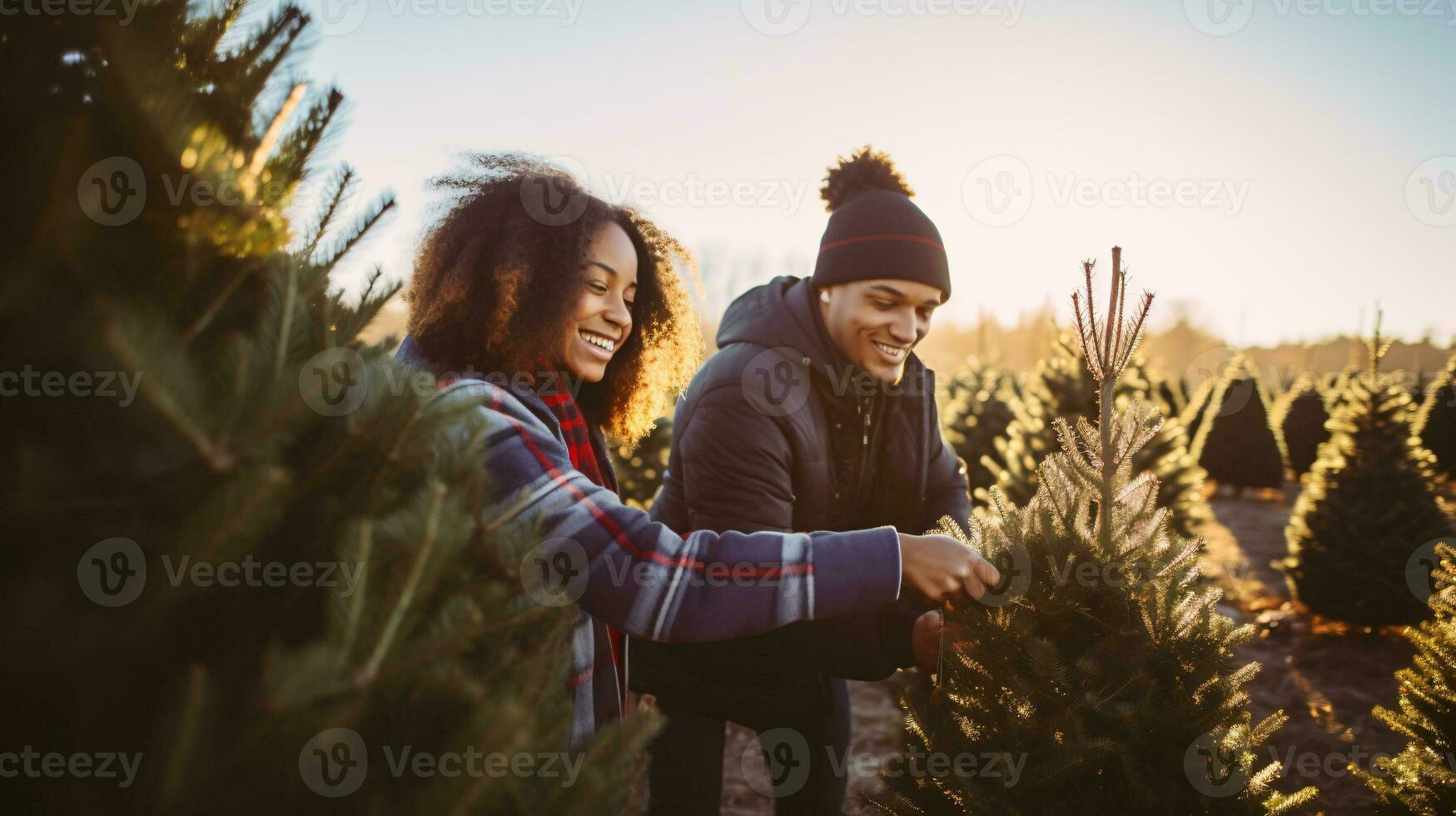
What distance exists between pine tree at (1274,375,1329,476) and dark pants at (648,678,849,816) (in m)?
17.1

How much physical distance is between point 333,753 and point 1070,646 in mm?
1676

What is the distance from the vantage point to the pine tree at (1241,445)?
13.6m

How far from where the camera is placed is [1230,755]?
1668 millimetres

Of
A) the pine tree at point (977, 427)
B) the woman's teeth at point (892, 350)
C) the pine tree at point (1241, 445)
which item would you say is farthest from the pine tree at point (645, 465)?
the pine tree at point (1241, 445)

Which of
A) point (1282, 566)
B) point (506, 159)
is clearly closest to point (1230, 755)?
point (506, 159)

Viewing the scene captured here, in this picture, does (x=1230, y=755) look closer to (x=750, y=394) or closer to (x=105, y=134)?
(x=750, y=394)

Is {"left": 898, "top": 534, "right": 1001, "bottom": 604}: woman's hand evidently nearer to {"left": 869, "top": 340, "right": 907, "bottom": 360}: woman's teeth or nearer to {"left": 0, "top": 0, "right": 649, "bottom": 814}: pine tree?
{"left": 0, "top": 0, "right": 649, "bottom": 814}: pine tree

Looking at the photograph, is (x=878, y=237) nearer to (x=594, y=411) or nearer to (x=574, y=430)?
(x=594, y=411)

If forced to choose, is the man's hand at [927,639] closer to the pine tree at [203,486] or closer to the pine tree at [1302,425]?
the pine tree at [203,486]

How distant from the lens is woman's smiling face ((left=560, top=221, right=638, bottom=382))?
2346 millimetres

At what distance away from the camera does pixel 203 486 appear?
0.78m

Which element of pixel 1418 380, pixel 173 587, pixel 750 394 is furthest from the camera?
pixel 1418 380

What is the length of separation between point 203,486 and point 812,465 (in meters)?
2.41

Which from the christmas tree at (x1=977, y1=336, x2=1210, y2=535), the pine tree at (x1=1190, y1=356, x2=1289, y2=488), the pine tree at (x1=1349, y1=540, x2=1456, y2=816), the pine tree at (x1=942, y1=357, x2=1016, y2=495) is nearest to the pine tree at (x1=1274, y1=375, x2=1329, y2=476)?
the pine tree at (x1=1190, y1=356, x2=1289, y2=488)
